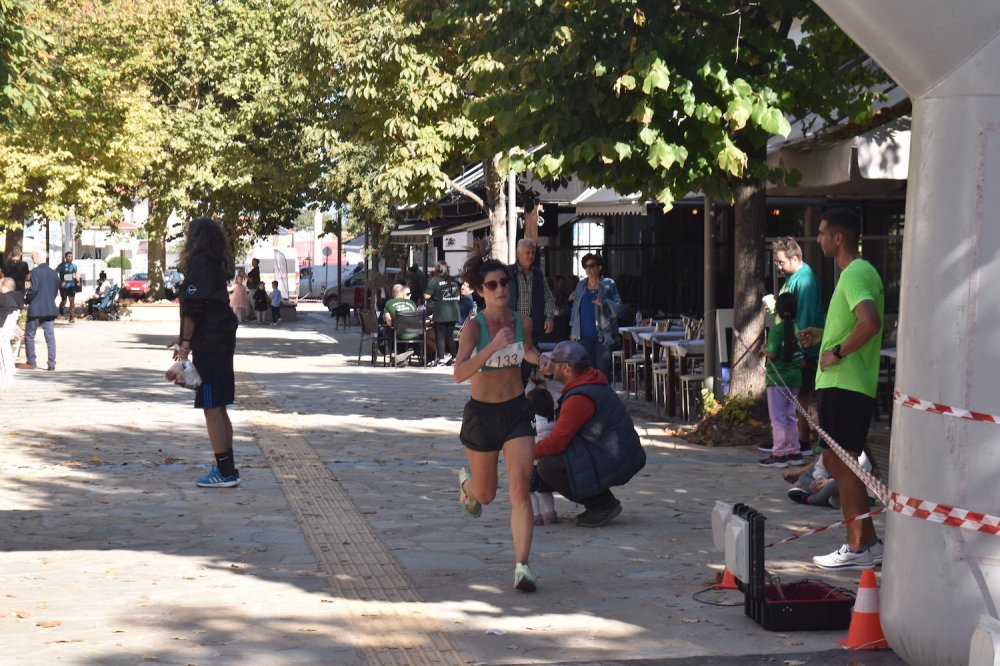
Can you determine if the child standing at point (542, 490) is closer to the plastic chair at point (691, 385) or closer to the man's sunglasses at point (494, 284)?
the man's sunglasses at point (494, 284)

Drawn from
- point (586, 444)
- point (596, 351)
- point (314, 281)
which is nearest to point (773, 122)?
point (586, 444)

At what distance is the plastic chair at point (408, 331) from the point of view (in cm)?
2292

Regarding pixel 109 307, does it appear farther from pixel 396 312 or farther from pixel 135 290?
pixel 396 312

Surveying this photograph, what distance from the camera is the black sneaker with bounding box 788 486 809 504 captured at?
9.68m

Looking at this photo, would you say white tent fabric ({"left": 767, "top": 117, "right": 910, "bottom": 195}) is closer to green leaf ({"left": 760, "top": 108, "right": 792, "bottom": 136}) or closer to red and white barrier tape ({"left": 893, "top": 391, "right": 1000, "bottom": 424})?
green leaf ({"left": 760, "top": 108, "right": 792, "bottom": 136})

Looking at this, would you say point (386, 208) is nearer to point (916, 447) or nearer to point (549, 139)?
point (549, 139)

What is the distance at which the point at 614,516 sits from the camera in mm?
8836

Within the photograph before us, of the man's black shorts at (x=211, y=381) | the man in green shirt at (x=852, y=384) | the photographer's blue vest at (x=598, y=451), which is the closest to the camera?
the man in green shirt at (x=852, y=384)

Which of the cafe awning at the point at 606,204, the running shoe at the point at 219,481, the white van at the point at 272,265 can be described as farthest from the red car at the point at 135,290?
the running shoe at the point at 219,481

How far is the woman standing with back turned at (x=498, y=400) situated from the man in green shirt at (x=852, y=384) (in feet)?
5.12

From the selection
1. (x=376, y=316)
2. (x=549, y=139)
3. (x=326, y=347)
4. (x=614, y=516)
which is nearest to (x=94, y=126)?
(x=326, y=347)

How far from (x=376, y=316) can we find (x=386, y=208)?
19363mm

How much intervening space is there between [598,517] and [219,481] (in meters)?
2.98

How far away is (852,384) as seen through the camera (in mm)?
7531
